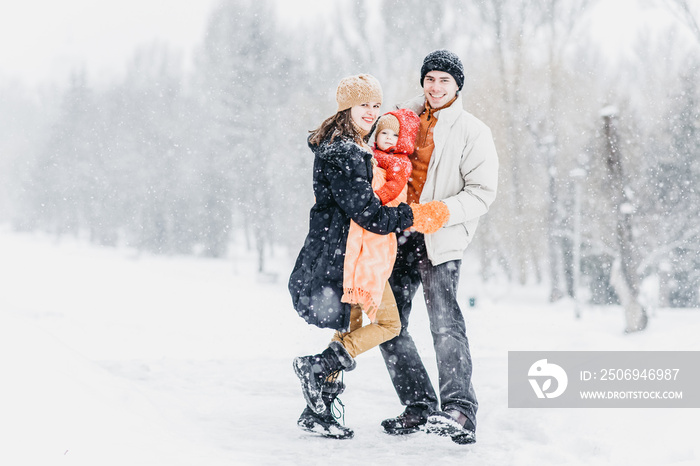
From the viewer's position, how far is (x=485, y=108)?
24000 mm

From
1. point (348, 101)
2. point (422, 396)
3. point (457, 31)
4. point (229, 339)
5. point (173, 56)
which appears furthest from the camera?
point (173, 56)

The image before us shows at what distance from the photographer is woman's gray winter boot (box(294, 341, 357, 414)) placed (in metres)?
2.90

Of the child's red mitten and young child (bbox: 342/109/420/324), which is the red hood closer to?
→ young child (bbox: 342/109/420/324)

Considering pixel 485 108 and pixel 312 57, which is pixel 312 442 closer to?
pixel 485 108

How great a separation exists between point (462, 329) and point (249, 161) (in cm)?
2532

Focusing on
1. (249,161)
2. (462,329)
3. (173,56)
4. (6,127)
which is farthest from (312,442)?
(6,127)

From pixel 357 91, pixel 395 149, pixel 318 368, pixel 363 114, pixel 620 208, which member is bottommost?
pixel 318 368

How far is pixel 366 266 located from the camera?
290cm

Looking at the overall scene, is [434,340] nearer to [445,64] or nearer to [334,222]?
[334,222]

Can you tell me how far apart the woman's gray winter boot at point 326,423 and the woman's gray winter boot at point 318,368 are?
0.34ft

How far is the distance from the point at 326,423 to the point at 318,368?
12.7 inches

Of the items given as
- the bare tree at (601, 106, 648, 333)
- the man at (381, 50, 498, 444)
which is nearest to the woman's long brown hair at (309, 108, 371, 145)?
the man at (381, 50, 498, 444)

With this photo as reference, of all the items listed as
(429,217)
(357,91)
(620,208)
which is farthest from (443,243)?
(620,208)

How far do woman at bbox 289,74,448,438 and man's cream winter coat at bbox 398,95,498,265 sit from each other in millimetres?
189
